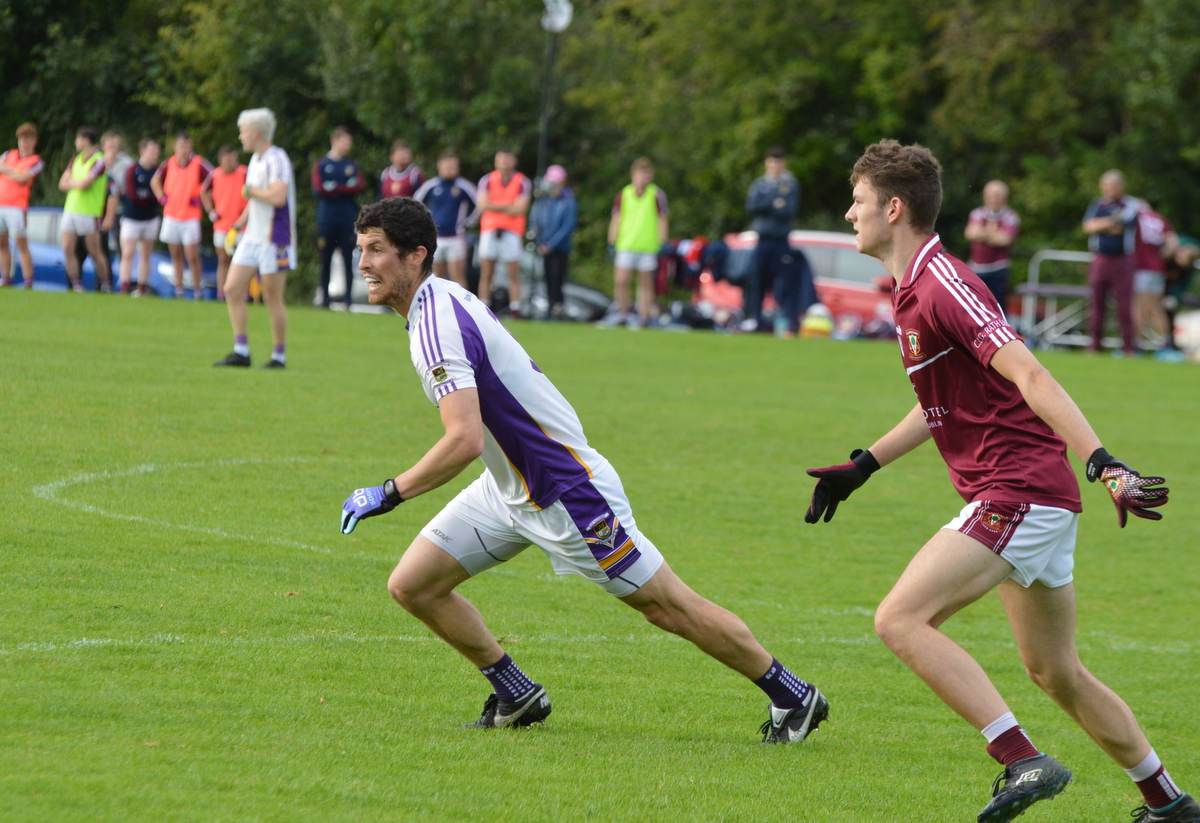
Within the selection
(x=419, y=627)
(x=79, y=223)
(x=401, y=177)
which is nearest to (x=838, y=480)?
(x=419, y=627)

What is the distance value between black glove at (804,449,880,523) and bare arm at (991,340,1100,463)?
886mm

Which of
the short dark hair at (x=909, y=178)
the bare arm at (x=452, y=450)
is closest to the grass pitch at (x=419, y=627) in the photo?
the bare arm at (x=452, y=450)

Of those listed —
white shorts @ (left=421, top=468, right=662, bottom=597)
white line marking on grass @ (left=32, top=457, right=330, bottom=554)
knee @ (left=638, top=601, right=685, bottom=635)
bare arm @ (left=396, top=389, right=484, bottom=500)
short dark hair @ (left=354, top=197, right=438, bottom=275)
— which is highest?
short dark hair @ (left=354, top=197, right=438, bottom=275)

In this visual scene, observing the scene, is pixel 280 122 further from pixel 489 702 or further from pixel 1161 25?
pixel 489 702

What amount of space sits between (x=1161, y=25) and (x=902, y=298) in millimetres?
27192

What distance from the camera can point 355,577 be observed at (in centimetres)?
691

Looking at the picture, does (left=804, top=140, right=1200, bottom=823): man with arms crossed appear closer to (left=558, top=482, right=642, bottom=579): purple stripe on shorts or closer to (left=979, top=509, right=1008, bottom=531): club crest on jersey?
(left=979, top=509, right=1008, bottom=531): club crest on jersey

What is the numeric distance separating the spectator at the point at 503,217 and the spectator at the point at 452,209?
0.78 ft

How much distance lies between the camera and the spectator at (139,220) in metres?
18.9

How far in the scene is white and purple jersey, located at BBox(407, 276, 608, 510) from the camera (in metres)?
4.64

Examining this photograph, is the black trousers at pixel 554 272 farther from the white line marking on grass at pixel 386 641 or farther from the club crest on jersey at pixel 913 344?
the club crest on jersey at pixel 913 344

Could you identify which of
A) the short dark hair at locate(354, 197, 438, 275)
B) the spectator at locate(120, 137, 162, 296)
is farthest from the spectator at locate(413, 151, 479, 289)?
the short dark hair at locate(354, 197, 438, 275)

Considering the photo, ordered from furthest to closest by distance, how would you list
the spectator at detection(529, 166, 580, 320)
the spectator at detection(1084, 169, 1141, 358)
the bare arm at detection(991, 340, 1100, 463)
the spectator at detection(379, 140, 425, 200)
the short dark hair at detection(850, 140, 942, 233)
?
the spectator at detection(529, 166, 580, 320)
the spectator at detection(379, 140, 425, 200)
the spectator at detection(1084, 169, 1141, 358)
the short dark hair at detection(850, 140, 942, 233)
the bare arm at detection(991, 340, 1100, 463)

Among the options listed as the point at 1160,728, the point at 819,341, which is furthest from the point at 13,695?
the point at 819,341
